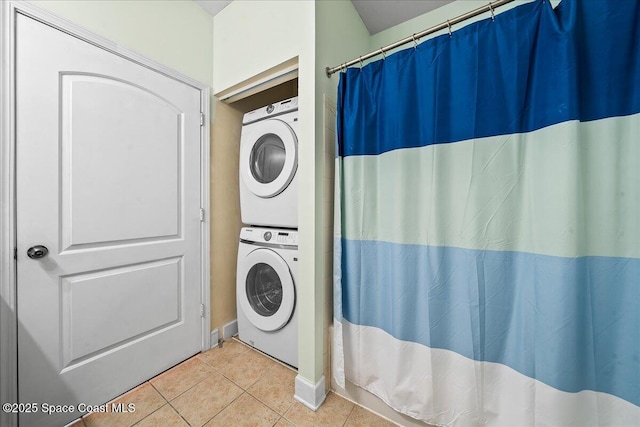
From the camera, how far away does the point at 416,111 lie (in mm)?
1071

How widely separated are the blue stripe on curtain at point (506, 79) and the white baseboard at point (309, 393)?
1.27m

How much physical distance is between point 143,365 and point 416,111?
2.06 m

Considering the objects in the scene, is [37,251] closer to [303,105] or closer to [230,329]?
[230,329]

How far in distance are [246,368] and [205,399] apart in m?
0.29

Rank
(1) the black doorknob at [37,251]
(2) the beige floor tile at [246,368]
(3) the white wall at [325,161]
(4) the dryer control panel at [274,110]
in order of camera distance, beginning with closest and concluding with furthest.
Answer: (1) the black doorknob at [37,251] < (3) the white wall at [325,161] < (2) the beige floor tile at [246,368] < (4) the dryer control panel at [274,110]

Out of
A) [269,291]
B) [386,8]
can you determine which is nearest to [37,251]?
[269,291]

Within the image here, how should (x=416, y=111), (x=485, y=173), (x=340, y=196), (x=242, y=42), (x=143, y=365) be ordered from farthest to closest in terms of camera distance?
(x=242, y=42)
(x=143, y=365)
(x=340, y=196)
(x=416, y=111)
(x=485, y=173)

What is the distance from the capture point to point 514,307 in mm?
894

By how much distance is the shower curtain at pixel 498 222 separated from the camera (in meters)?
0.74

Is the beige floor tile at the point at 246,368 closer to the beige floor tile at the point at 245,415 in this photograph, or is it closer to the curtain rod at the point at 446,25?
the beige floor tile at the point at 245,415

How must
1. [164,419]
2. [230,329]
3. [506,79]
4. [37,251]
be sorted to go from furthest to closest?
1. [230,329]
2. [164,419]
3. [37,251]
4. [506,79]

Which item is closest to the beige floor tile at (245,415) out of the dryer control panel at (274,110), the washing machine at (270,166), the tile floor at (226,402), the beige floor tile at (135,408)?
the tile floor at (226,402)

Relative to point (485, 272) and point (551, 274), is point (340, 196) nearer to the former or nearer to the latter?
point (485, 272)

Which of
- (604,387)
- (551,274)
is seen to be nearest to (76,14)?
(551,274)
